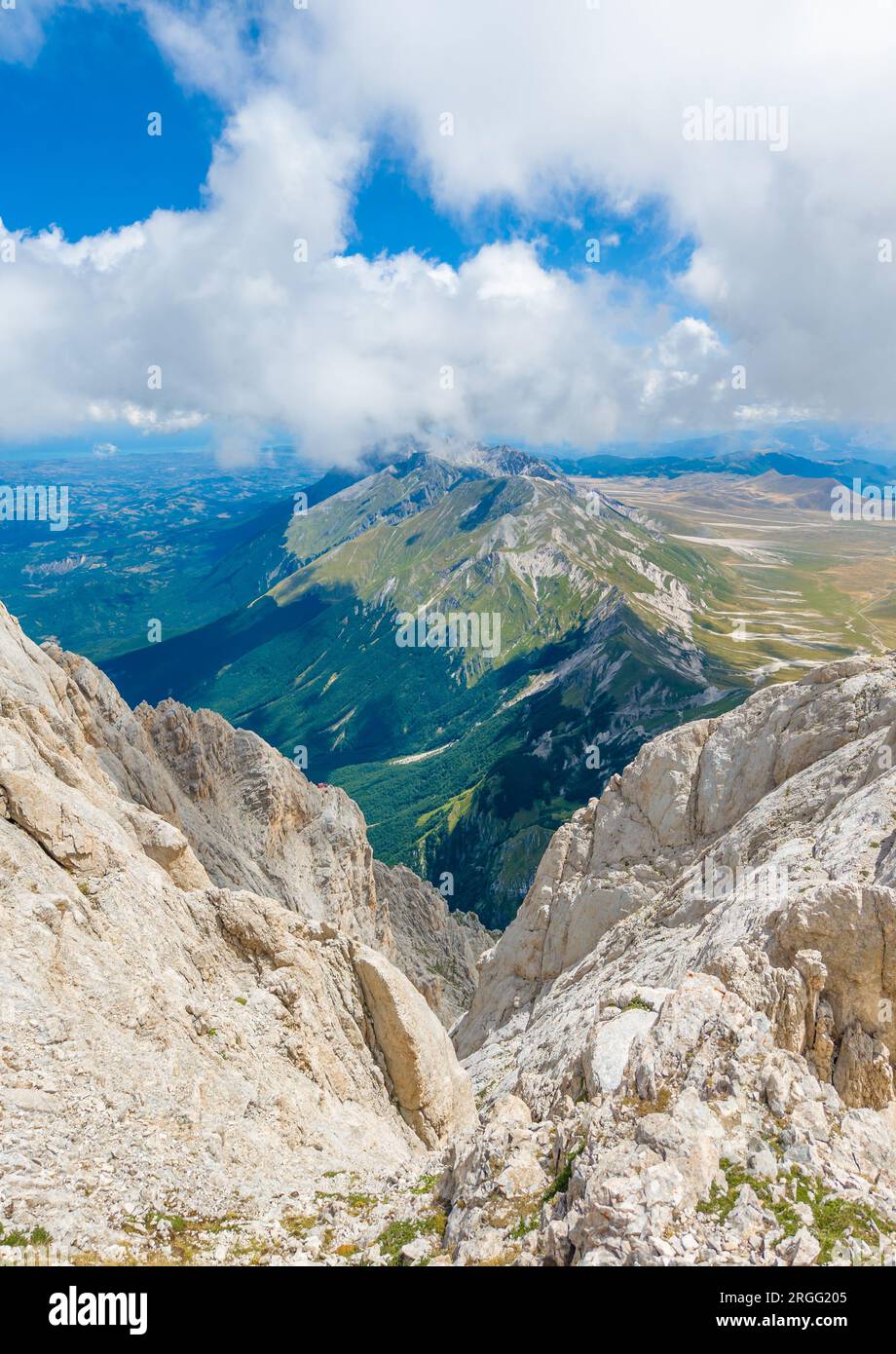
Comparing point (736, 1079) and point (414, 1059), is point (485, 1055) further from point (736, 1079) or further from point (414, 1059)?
point (736, 1079)

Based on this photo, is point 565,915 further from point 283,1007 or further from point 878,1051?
point 878,1051

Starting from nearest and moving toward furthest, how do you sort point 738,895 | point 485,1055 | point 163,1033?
point 163,1033
point 738,895
point 485,1055

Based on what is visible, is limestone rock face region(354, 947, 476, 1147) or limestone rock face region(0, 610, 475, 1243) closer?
limestone rock face region(0, 610, 475, 1243)

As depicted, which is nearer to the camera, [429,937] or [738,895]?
[738,895]

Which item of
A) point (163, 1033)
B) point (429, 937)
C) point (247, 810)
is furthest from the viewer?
point (429, 937)

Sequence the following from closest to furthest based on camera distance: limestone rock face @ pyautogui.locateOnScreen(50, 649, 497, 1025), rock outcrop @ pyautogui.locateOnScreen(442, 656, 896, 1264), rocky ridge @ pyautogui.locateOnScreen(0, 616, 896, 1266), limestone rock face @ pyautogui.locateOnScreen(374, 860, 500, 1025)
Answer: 1. rock outcrop @ pyautogui.locateOnScreen(442, 656, 896, 1264)
2. rocky ridge @ pyautogui.locateOnScreen(0, 616, 896, 1266)
3. limestone rock face @ pyautogui.locateOnScreen(50, 649, 497, 1025)
4. limestone rock face @ pyautogui.locateOnScreen(374, 860, 500, 1025)

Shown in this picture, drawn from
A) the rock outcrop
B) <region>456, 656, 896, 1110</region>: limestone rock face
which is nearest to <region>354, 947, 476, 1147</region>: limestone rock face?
the rock outcrop

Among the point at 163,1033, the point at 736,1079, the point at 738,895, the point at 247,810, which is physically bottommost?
the point at 247,810

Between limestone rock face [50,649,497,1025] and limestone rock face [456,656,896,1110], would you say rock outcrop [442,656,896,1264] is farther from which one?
limestone rock face [50,649,497,1025]

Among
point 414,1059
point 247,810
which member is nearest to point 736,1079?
point 414,1059

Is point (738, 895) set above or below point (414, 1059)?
above
